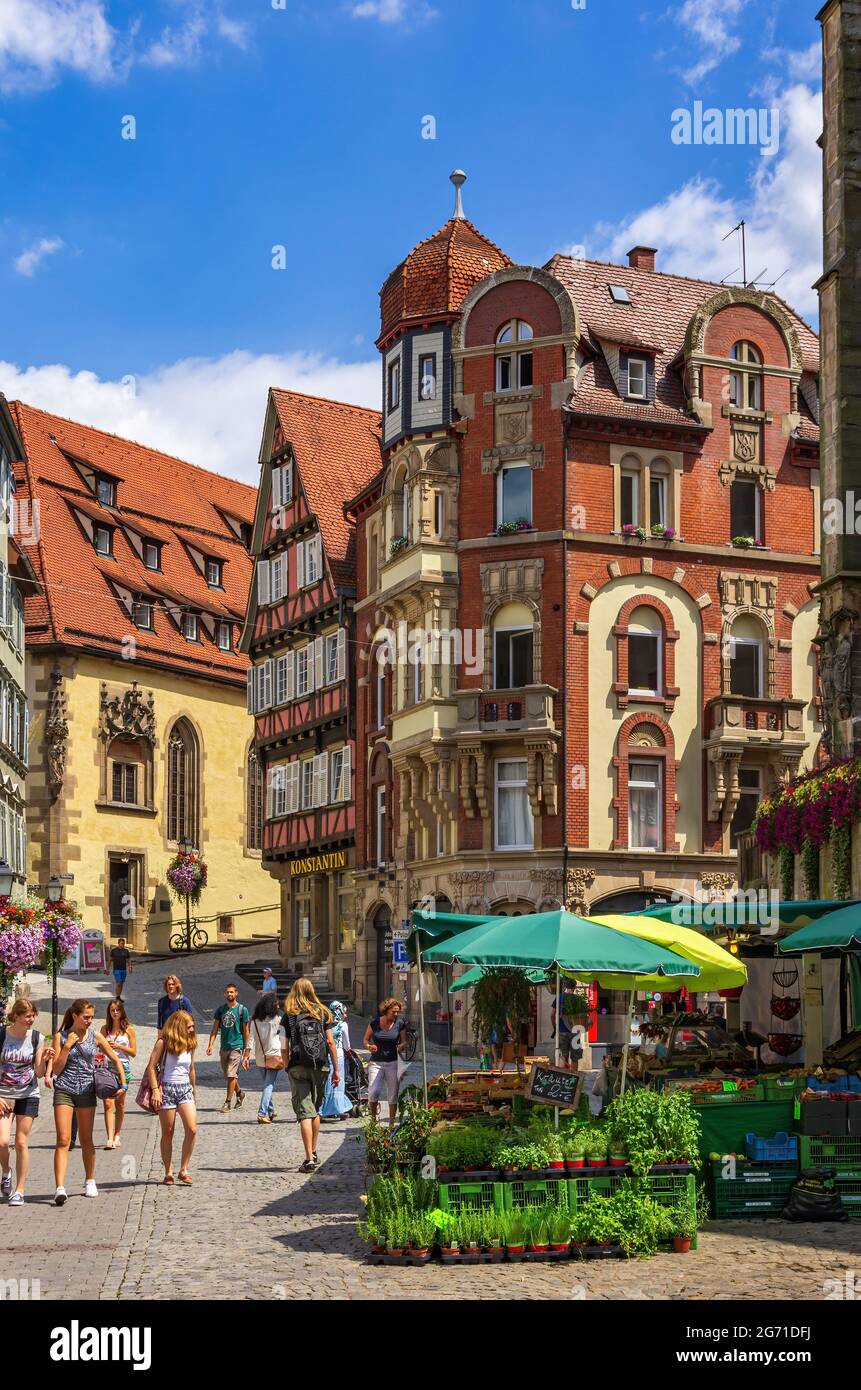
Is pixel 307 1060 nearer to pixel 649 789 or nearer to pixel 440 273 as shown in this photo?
pixel 649 789

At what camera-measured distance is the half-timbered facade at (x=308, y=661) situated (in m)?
51.0

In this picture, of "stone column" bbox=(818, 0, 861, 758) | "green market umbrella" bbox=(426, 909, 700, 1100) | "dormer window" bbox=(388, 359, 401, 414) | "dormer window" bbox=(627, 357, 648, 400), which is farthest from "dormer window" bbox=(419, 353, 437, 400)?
"green market umbrella" bbox=(426, 909, 700, 1100)

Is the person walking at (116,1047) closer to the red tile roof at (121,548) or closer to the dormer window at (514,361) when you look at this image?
the dormer window at (514,361)

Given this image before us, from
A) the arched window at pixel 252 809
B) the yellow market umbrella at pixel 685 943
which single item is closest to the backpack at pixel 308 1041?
the yellow market umbrella at pixel 685 943

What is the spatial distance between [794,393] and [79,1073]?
32220 millimetres

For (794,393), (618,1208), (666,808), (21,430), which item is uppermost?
(21,430)

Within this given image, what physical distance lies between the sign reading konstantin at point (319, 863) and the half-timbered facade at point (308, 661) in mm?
39

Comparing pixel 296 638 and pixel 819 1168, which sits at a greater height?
pixel 296 638

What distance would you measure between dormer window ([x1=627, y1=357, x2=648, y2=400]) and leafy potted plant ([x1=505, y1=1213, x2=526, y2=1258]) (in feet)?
107

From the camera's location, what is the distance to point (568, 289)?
147 feet

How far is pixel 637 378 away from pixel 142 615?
24.7m

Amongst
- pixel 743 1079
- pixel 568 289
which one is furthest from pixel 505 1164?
pixel 568 289

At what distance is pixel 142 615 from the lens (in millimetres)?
64500

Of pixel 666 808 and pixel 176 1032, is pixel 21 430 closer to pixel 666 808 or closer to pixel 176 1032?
pixel 666 808
